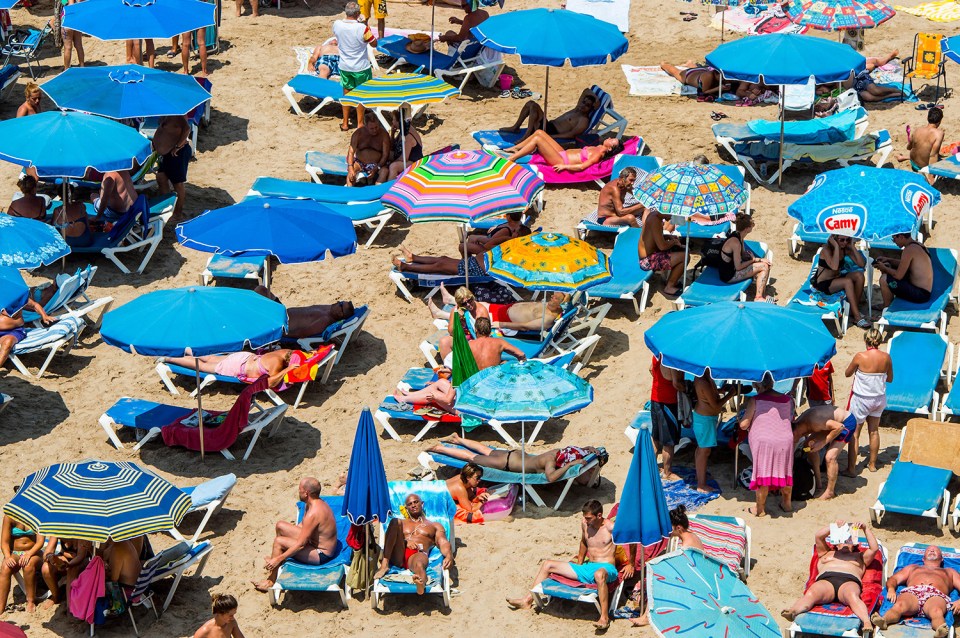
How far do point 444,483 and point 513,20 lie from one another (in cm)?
799

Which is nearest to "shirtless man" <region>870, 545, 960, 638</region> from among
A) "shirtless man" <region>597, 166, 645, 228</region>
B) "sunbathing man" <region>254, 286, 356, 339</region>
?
"sunbathing man" <region>254, 286, 356, 339</region>

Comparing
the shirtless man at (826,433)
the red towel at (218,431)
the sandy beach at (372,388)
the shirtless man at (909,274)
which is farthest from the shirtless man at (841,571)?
the red towel at (218,431)

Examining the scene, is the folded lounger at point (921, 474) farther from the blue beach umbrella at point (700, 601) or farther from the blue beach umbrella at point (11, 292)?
the blue beach umbrella at point (11, 292)

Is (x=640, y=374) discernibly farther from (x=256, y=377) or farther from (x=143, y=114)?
(x=143, y=114)

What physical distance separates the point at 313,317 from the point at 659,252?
368 centimetres

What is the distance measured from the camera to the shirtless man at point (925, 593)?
432 inches

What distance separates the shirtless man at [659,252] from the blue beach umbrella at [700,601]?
228 inches

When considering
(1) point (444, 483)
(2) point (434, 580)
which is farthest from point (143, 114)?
(2) point (434, 580)

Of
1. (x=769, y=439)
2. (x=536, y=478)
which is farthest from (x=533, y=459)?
(x=769, y=439)

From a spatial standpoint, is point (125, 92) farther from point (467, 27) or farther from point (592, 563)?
point (592, 563)

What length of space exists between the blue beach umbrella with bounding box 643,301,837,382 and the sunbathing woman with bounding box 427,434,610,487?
3.52 feet

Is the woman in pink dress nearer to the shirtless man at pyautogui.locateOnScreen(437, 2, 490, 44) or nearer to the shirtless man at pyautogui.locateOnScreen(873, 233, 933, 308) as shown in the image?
the shirtless man at pyautogui.locateOnScreen(873, 233, 933, 308)

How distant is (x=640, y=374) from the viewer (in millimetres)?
15195

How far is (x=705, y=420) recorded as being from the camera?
13.1 meters
